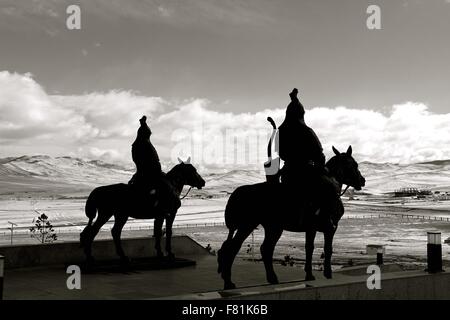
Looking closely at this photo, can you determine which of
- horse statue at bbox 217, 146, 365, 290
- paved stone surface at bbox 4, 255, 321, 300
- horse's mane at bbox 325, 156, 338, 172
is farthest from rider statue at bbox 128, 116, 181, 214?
horse's mane at bbox 325, 156, 338, 172

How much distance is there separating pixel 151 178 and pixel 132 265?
2.33 meters

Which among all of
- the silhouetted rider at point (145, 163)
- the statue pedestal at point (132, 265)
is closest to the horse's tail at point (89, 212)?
the statue pedestal at point (132, 265)

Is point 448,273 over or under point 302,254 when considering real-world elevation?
over

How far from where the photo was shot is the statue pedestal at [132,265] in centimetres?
1263

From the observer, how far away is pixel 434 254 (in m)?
9.91

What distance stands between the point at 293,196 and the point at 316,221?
825 mm

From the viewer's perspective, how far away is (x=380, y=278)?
8883mm

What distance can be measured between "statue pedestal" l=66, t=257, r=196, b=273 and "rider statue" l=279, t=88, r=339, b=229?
536 centimetres

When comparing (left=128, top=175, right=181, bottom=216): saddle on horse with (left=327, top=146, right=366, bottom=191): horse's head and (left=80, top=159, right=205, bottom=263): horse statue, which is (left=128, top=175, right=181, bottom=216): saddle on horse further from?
(left=327, top=146, right=366, bottom=191): horse's head

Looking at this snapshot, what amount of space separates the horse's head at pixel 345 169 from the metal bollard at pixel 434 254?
6.08 feet

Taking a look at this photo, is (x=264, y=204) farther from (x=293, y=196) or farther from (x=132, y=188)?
(x=132, y=188)

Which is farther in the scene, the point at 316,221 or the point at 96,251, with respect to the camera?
the point at 96,251
